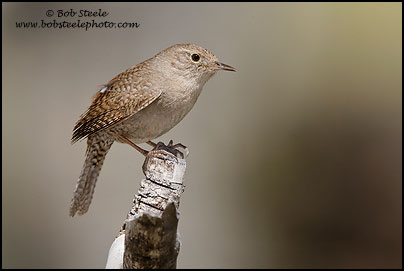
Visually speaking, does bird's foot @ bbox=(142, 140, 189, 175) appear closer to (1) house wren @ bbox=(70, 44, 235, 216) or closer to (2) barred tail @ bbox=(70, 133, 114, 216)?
(1) house wren @ bbox=(70, 44, 235, 216)

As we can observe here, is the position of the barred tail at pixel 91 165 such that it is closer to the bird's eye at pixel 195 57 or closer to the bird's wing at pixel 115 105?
the bird's wing at pixel 115 105

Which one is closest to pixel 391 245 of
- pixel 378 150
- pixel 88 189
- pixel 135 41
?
pixel 378 150

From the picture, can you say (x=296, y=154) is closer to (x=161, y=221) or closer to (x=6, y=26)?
(x=6, y=26)

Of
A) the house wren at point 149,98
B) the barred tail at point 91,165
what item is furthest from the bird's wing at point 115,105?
the barred tail at point 91,165

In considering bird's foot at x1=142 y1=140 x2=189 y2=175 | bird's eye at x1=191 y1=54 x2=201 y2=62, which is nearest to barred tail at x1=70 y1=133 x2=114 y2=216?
bird's foot at x1=142 y1=140 x2=189 y2=175

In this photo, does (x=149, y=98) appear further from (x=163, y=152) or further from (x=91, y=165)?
(x=91, y=165)

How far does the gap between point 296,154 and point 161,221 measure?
388cm

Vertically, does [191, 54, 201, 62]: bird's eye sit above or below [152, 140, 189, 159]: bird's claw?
above

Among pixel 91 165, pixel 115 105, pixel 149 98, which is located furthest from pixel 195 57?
pixel 91 165

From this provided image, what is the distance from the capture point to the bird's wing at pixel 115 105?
2238 mm

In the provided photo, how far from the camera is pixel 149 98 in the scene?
7.61 ft

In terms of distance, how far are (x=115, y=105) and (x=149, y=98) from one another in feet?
0.56

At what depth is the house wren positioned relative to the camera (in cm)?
232

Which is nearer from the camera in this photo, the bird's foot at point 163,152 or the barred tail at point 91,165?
the bird's foot at point 163,152
